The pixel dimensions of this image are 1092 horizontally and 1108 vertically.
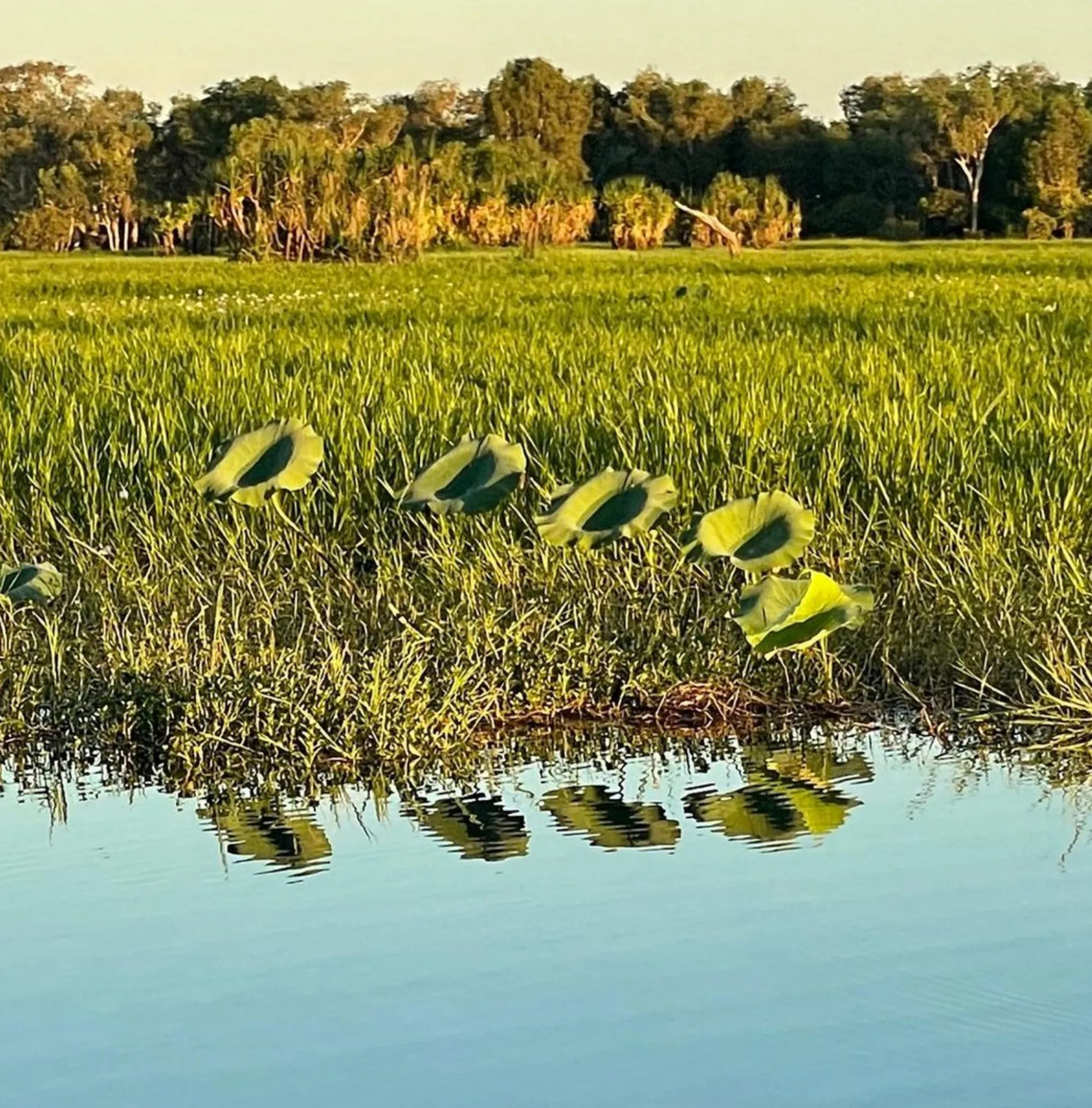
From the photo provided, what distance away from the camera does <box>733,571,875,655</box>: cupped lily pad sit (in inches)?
171

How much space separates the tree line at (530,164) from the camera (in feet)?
132

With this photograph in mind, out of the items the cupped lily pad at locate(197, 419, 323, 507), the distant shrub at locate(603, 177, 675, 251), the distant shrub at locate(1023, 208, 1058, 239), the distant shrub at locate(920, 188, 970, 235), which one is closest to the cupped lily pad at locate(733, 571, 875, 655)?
the cupped lily pad at locate(197, 419, 323, 507)

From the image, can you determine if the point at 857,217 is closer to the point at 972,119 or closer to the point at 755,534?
the point at 972,119

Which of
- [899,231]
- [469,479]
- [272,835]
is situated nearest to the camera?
[272,835]

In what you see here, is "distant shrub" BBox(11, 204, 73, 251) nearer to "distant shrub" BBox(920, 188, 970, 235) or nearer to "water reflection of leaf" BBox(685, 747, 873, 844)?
"distant shrub" BBox(920, 188, 970, 235)

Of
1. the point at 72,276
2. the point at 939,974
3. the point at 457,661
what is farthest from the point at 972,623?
the point at 72,276

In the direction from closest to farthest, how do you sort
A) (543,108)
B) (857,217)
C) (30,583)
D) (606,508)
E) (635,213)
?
1. (30,583)
2. (606,508)
3. (635,213)
4. (857,217)
5. (543,108)

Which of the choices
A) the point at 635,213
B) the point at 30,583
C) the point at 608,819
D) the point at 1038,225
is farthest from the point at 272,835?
the point at 1038,225

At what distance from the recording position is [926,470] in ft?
18.1

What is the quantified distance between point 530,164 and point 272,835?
49720 mm

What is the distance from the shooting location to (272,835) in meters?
3.75

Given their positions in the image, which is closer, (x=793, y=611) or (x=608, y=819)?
(x=608, y=819)

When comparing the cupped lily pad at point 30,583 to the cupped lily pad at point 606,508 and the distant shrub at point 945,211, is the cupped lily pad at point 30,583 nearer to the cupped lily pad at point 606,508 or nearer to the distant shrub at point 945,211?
the cupped lily pad at point 606,508

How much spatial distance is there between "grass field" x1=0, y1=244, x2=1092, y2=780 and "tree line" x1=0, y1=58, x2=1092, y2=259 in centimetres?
3058
